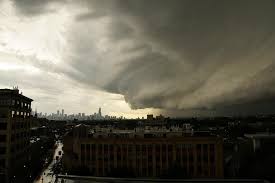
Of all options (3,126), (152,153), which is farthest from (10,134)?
(152,153)

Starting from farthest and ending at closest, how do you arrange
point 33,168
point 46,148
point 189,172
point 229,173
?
point 46,148 < point 33,168 < point 229,173 < point 189,172

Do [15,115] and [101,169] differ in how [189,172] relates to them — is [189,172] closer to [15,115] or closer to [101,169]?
[101,169]

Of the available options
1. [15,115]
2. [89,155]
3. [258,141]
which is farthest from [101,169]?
[258,141]

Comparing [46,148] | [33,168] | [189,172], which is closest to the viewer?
[189,172]

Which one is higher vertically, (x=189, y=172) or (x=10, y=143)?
(x=10, y=143)

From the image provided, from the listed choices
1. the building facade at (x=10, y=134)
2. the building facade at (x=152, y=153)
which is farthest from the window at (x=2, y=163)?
the building facade at (x=152, y=153)

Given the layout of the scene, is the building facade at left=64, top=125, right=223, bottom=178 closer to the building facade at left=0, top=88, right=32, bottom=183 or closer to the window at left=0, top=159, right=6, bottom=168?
the building facade at left=0, top=88, right=32, bottom=183

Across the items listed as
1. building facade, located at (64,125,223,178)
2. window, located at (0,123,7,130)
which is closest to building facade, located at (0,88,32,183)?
window, located at (0,123,7,130)
